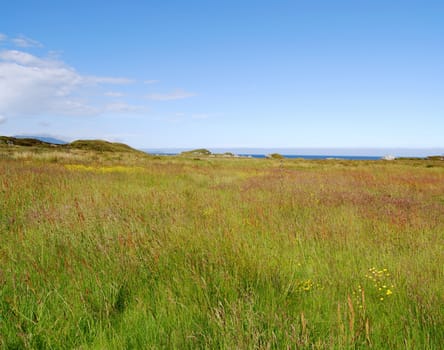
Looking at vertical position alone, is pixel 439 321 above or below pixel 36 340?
above

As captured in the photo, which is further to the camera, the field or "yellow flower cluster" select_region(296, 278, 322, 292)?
"yellow flower cluster" select_region(296, 278, 322, 292)

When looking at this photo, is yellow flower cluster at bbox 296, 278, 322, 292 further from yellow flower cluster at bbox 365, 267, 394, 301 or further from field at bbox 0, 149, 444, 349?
yellow flower cluster at bbox 365, 267, 394, 301

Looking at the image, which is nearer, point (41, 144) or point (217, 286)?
point (217, 286)

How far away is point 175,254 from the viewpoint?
112 inches

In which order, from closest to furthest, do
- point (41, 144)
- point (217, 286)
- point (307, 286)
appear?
1. point (217, 286)
2. point (307, 286)
3. point (41, 144)

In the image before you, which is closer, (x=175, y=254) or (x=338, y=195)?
(x=175, y=254)

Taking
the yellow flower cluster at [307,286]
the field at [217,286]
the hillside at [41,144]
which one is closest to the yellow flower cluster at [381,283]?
the field at [217,286]

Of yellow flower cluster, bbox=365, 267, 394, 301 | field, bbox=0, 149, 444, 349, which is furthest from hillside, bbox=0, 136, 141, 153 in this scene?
yellow flower cluster, bbox=365, 267, 394, 301

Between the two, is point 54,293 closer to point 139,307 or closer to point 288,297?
point 139,307

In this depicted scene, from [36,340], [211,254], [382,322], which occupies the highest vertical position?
[211,254]

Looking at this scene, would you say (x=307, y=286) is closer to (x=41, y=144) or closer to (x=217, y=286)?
(x=217, y=286)

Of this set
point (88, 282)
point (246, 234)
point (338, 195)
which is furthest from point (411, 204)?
point (88, 282)

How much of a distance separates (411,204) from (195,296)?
6.86 meters

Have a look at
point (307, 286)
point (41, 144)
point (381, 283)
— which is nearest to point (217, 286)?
point (307, 286)
